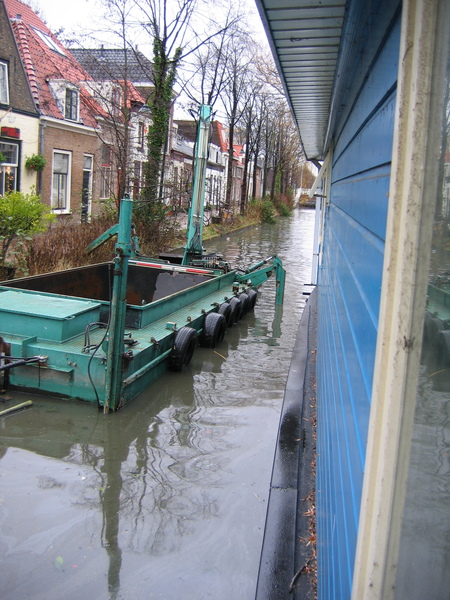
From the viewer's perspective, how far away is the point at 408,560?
1.06m

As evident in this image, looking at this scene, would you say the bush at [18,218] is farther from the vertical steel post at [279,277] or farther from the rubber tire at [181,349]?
the vertical steel post at [279,277]

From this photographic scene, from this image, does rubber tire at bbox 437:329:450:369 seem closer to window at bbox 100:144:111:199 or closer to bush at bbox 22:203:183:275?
bush at bbox 22:203:183:275

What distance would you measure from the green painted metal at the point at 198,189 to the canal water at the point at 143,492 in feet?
15.7

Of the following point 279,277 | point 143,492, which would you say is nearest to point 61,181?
point 279,277

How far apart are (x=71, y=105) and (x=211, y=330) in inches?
667

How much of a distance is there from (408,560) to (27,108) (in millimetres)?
21454

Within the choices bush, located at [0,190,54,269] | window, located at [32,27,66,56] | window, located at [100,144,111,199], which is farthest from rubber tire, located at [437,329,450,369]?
window, located at [32,27,66,56]

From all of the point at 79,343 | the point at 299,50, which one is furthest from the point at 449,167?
the point at 79,343

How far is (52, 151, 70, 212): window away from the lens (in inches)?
867

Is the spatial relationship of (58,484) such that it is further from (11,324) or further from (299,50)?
(299,50)

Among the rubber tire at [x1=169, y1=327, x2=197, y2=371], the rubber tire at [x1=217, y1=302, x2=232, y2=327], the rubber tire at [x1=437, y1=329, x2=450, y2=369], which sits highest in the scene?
the rubber tire at [x1=437, y1=329, x2=450, y2=369]

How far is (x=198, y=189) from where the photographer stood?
11.8 meters

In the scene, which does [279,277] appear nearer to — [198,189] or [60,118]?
[198,189]

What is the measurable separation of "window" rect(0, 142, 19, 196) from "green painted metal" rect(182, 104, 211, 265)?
910 cm
